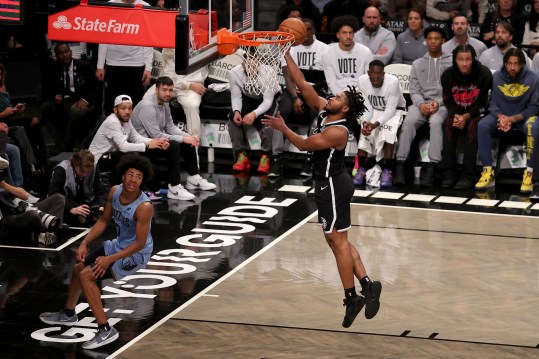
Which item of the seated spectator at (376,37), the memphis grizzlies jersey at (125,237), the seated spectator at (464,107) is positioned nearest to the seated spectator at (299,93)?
the seated spectator at (376,37)

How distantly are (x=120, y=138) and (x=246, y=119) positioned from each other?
6.52ft

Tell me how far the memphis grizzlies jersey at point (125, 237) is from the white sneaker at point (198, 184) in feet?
16.3

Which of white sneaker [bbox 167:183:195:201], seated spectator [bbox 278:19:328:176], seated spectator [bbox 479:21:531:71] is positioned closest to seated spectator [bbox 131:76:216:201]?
white sneaker [bbox 167:183:195:201]

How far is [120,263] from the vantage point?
29.8ft

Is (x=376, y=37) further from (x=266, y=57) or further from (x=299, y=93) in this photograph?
(x=266, y=57)

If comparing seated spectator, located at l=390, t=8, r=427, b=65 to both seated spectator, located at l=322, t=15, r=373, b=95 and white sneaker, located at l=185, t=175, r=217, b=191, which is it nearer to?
seated spectator, located at l=322, t=15, r=373, b=95

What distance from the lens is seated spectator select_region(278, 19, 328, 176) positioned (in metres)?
14.9

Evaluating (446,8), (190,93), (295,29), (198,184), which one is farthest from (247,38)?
(446,8)

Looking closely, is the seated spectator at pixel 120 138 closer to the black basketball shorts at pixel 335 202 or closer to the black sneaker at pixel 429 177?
the black sneaker at pixel 429 177

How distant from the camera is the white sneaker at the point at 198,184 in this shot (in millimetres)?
14133

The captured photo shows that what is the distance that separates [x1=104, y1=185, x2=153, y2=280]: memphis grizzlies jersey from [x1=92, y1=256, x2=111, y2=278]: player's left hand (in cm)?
12

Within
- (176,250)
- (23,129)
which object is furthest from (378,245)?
(23,129)

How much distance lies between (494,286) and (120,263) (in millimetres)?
3502

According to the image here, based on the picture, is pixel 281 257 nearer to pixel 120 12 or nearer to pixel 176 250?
pixel 176 250
